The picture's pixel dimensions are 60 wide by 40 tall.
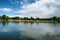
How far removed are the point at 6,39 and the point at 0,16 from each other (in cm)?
11158

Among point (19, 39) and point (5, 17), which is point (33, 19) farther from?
point (19, 39)

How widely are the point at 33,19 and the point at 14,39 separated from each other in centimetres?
11375

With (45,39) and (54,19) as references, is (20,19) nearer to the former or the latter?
(54,19)

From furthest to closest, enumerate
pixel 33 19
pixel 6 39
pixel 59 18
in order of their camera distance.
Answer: pixel 59 18
pixel 33 19
pixel 6 39

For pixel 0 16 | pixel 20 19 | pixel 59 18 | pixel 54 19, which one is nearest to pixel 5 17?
pixel 0 16

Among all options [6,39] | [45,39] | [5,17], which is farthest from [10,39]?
[5,17]

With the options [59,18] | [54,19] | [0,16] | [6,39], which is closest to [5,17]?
[0,16]

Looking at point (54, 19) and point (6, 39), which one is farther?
point (54, 19)

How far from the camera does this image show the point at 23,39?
19.9 metres

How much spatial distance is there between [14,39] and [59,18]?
436 feet

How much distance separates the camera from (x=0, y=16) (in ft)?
417

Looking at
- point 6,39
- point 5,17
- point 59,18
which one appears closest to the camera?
point 6,39

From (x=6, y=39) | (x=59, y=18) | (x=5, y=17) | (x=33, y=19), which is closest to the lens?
(x=6, y=39)

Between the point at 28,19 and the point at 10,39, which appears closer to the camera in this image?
the point at 10,39
